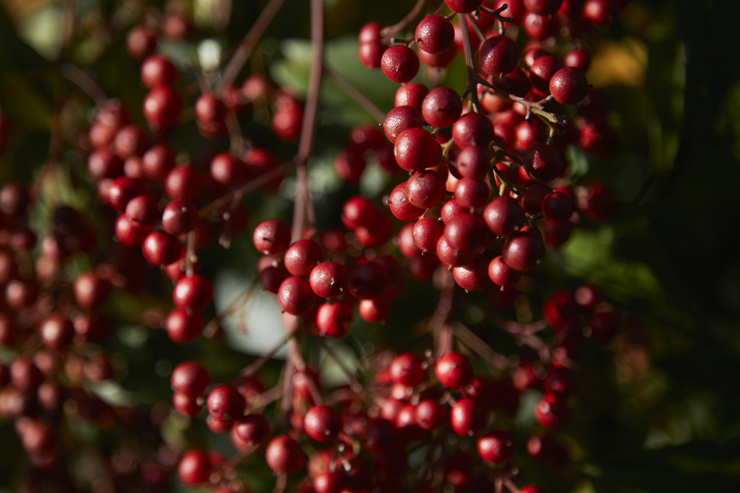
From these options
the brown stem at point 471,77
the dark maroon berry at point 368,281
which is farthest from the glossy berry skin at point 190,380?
the brown stem at point 471,77

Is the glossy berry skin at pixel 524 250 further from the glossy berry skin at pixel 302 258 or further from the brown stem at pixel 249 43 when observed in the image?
the brown stem at pixel 249 43

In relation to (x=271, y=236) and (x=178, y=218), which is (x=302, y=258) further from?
(x=178, y=218)

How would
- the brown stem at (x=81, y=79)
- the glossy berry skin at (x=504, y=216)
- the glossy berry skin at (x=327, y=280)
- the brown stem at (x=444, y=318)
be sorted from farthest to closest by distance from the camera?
the brown stem at (x=81, y=79) < the brown stem at (x=444, y=318) < the glossy berry skin at (x=327, y=280) < the glossy berry skin at (x=504, y=216)

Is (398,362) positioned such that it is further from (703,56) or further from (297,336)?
(703,56)

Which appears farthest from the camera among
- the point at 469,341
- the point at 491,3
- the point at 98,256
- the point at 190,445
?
the point at 190,445

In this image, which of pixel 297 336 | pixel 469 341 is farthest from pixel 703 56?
pixel 297 336
